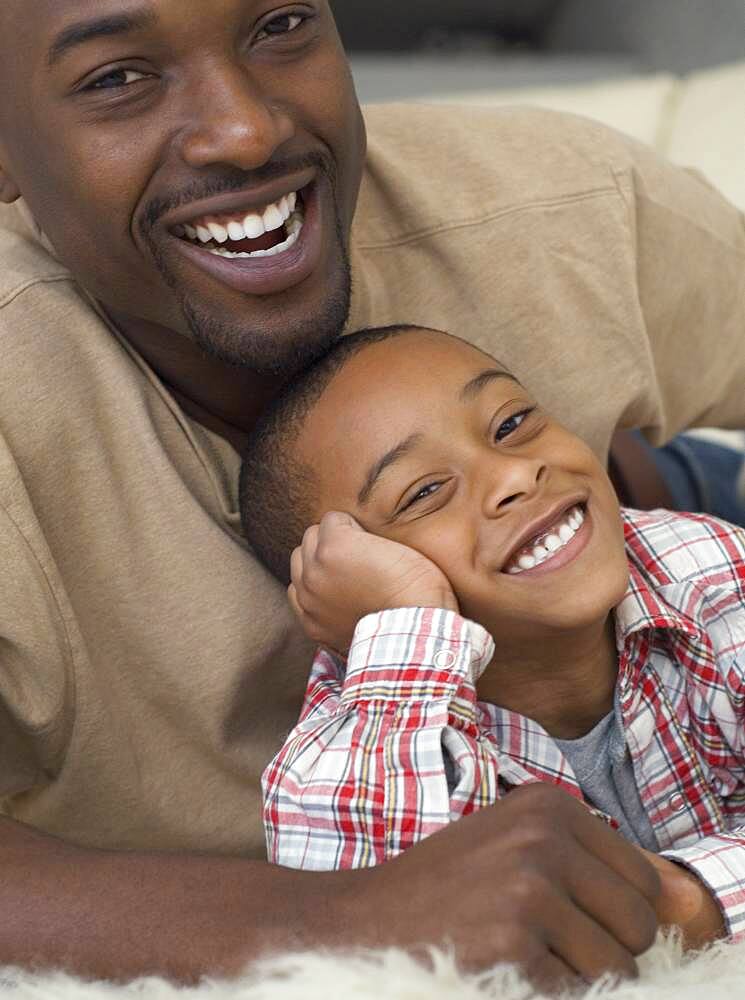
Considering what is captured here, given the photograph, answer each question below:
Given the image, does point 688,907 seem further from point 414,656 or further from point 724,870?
point 414,656

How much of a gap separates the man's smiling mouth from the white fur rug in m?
0.65

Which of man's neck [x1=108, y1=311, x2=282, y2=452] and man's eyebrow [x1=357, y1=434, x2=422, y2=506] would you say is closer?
man's eyebrow [x1=357, y1=434, x2=422, y2=506]

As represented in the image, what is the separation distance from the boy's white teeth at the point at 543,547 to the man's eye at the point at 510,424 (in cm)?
11

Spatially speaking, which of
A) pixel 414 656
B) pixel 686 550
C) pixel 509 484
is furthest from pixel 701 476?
pixel 414 656

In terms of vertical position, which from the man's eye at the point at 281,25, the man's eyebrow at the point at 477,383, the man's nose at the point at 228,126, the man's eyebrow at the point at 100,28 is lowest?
the man's eyebrow at the point at 477,383

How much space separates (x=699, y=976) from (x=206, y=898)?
34 centimetres

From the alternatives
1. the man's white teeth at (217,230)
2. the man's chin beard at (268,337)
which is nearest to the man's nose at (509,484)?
the man's chin beard at (268,337)

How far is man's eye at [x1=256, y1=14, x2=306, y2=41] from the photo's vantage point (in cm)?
122

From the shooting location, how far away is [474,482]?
1.18 metres

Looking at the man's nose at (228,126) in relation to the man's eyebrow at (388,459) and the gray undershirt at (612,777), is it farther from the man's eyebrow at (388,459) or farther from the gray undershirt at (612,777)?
the gray undershirt at (612,777)

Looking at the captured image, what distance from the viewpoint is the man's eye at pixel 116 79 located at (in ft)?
3.88

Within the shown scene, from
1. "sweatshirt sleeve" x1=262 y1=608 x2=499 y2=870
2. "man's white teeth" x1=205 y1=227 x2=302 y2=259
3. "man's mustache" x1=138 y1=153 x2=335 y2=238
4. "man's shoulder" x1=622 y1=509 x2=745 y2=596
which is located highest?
"man's mustache" x1=138 y1=153 x2=335 y2=238

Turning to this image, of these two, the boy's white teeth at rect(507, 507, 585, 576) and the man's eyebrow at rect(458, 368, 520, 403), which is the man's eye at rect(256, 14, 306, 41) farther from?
the boy's white teeth at rect(507, 507, 585, 576)

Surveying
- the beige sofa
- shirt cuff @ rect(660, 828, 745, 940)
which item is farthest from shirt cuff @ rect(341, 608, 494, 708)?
the beige sofa
